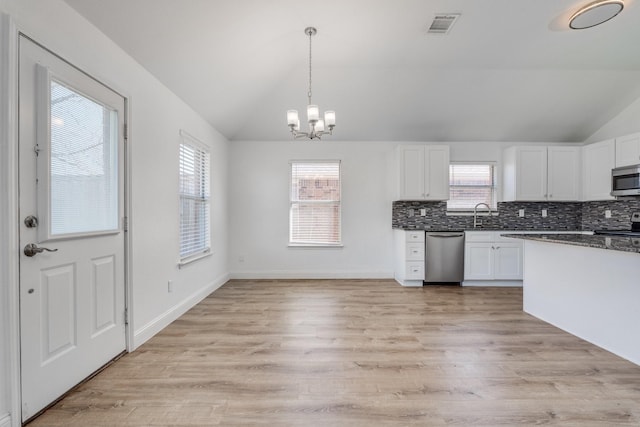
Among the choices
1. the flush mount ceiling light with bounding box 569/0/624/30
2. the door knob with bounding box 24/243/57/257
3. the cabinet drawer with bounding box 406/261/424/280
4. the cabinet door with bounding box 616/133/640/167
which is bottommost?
the cabinet drawer with bounding box 406/261/424/280

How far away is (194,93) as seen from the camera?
342cm

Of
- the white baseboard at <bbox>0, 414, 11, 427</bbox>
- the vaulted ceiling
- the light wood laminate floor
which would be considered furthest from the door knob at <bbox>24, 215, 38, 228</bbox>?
the vaulted ceiling

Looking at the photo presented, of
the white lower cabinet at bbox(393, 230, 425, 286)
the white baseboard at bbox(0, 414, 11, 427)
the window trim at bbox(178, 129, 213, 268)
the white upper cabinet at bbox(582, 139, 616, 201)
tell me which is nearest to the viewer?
the white baseboard at bbox(0, 414, 11, 427)

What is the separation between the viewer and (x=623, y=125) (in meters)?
4.71

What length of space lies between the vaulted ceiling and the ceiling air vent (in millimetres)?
65

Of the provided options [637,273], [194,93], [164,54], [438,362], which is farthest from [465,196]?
[164,54]

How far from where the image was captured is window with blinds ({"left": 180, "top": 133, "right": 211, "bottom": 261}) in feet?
11.7

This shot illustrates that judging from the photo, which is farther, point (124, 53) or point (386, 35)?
point (386, 35)

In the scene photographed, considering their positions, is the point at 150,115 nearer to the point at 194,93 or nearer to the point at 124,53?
the point at 124,53

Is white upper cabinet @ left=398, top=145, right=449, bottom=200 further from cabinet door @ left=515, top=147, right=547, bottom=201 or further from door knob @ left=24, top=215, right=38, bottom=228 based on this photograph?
door knob @ left=24, top=215, right=38, bottom=228

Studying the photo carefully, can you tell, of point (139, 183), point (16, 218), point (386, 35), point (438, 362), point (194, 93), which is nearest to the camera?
point (16, 218)

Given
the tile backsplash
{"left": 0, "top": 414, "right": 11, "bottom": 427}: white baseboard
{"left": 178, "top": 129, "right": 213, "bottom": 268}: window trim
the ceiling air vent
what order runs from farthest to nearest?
1. the tile backsplash
2. {"left": 178, "top": 129, "right": 213, "bottom": 268}: window trim
3. the ceiling air vent
4. {"left": 0, "top": 414, "right": 11, "bottom": 427}: white baseboard

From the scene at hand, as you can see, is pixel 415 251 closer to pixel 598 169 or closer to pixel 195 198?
pixel 598 169

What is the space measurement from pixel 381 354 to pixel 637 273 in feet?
6.90
